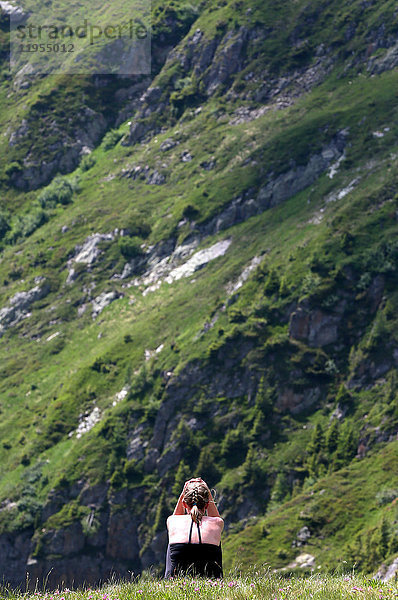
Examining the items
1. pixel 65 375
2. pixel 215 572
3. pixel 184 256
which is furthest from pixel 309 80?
pixel 215 572

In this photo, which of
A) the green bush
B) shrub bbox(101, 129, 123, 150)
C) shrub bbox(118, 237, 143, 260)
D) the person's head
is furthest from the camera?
shrub bbox(101, 129, 123, 150)

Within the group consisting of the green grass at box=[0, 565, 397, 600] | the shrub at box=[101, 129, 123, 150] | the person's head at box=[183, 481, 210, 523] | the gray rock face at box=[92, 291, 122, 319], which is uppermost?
the person's head at box=[183, 481, 210, 523]

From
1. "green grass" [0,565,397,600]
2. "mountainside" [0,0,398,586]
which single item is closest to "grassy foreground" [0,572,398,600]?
"green grass" [0,565,397,600]

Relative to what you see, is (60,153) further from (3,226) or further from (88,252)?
(88,252)

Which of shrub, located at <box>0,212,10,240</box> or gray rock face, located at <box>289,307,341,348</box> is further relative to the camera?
shrub, located at <box>0,212,10,240</box>

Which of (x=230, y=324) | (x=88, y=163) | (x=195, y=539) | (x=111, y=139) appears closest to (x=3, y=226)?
(x=88, y=163)

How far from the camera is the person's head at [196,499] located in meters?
10.9

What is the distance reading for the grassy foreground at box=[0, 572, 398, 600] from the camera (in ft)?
31.0

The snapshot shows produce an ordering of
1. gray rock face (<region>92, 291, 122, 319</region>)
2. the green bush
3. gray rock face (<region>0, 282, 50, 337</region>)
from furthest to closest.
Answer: the green bush → gray rock face (<region>0, 282, 50, 337</region>) → gray rock face (<region>92, 291, 122, 319</region>)

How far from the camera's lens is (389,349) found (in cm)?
8612

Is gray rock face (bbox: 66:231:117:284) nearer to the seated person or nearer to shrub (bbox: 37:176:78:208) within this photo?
shrub (bbox: 37:176:78:208)

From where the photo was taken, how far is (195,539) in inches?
427

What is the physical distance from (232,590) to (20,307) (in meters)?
137

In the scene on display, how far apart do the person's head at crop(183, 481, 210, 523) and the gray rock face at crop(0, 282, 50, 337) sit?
132545 mm
